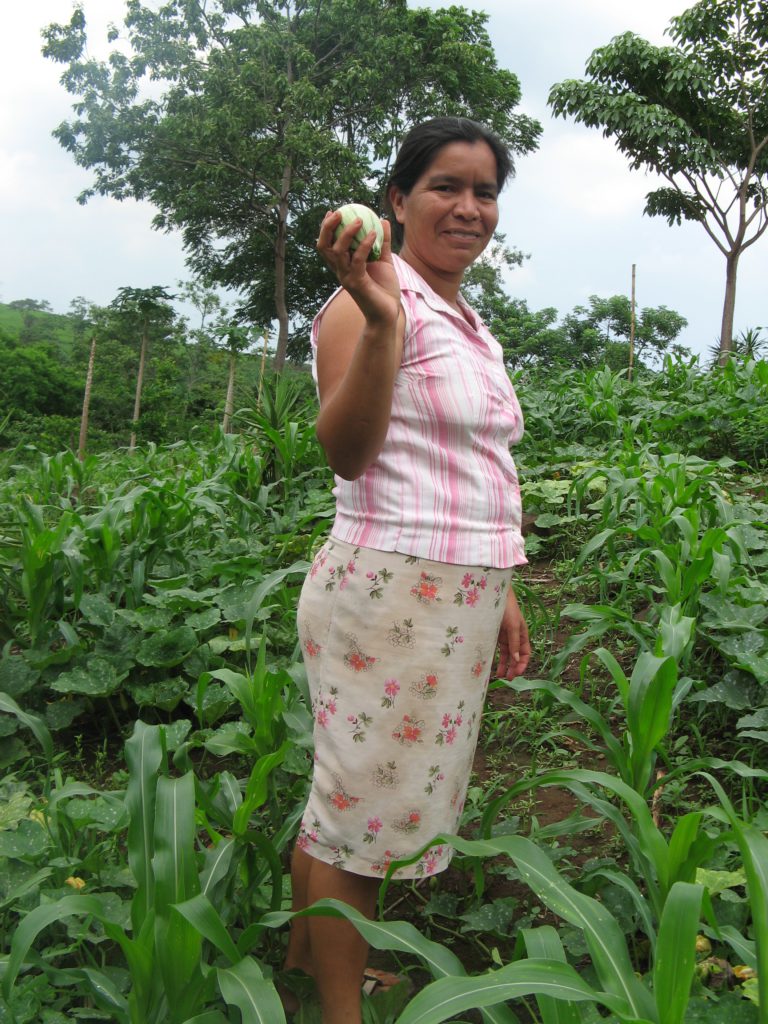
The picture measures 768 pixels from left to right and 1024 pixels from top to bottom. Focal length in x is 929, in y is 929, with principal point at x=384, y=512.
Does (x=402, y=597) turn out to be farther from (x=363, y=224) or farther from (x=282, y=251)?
(x=282, y=251)

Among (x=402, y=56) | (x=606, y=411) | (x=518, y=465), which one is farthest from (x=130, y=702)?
(x=402, y=56)

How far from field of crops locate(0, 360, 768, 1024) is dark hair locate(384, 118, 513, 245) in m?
0.92

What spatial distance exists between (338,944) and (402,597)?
1.74 ft

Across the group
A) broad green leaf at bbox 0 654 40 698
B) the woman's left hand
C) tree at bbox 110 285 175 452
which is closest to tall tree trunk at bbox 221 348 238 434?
broad green leaf at bbox 0 654 40 698

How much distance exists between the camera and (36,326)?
1379 inches

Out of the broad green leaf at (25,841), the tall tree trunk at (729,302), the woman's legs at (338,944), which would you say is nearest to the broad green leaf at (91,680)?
the broad green leaf at (25,841)

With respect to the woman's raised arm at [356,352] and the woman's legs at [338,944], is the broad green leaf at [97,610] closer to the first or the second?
the woman's legs at [338,944]

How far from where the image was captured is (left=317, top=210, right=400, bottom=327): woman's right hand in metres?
1.10

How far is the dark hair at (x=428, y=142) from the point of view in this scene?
57.6 inches

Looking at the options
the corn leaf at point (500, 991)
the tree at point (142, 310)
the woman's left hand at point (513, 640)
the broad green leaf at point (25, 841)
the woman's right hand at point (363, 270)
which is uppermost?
the tree at point (142, 310)

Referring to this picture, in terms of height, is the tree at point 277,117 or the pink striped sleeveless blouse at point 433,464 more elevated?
the tree at point 277,117

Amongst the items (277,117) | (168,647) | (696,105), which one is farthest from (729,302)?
(168,647)

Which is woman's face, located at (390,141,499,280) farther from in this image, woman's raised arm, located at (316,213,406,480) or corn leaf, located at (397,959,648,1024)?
corn leaf, located at (397,959,648,1024)

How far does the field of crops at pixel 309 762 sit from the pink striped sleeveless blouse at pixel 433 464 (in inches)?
17.1
